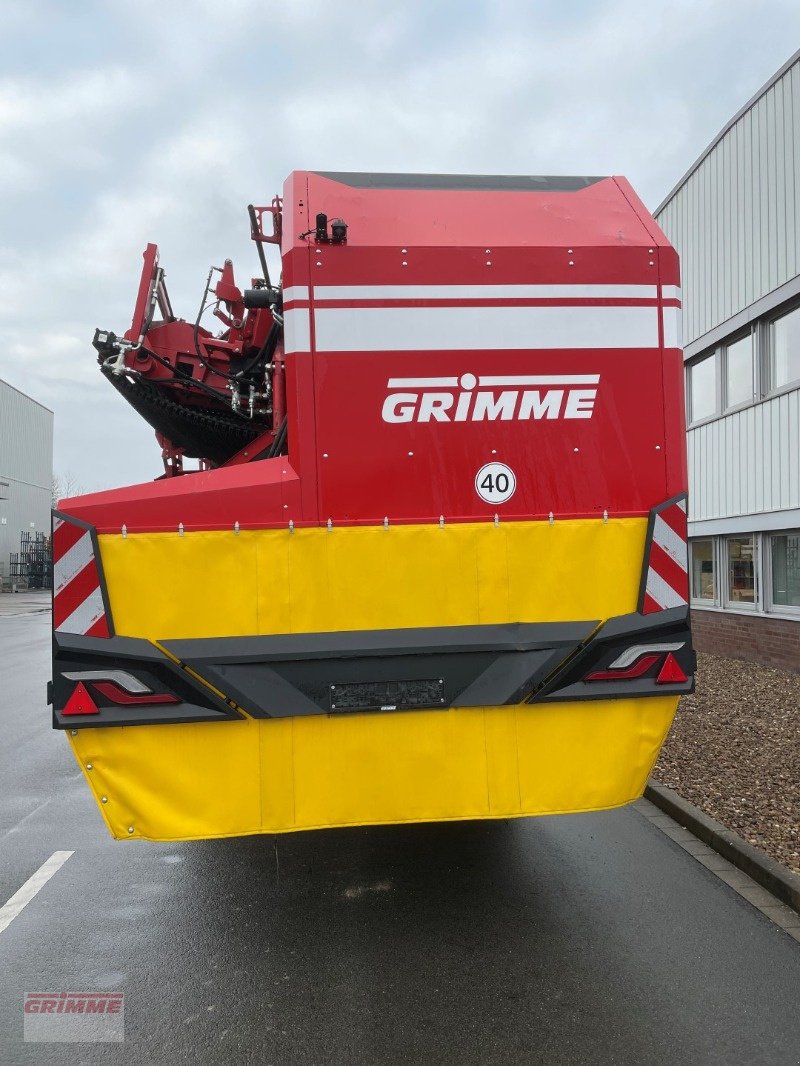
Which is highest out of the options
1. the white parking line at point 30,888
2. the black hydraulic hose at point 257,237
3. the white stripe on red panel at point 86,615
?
the black hydraulic hose at point 257,237

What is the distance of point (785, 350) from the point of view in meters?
9.84

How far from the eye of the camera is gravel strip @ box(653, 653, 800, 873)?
4594 mm

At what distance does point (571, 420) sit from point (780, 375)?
799 cm

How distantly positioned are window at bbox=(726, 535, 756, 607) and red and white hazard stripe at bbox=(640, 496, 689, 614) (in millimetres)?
8138

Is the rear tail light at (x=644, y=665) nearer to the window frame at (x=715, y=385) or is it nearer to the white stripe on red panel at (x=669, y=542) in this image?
the white stripe on red panel at (x=669, y=542)

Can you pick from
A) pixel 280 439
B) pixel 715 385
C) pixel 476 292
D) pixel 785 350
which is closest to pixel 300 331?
pixel 280 439

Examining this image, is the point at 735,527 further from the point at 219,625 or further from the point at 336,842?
the point at 219,625

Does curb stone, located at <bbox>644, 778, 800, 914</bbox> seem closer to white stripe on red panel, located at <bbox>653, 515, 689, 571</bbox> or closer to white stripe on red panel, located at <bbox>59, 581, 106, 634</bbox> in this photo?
white stripe on red panel, located at <bbox>653, 515, 689, 571</bbox>

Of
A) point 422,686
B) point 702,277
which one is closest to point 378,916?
point 422,686

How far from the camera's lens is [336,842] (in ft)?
15.3

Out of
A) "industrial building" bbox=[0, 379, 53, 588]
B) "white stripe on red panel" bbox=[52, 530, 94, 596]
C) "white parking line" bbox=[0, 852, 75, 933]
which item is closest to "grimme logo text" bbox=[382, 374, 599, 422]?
"white stripe on red panel" bbox=[52, 530, 94, 596]

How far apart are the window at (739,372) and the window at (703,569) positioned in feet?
7.30

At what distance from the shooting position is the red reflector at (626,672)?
3.15m

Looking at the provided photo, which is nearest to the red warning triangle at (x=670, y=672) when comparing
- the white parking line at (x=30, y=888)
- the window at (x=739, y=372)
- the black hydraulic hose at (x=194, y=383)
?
the black hydraulic hose at (x=194, y=383)
